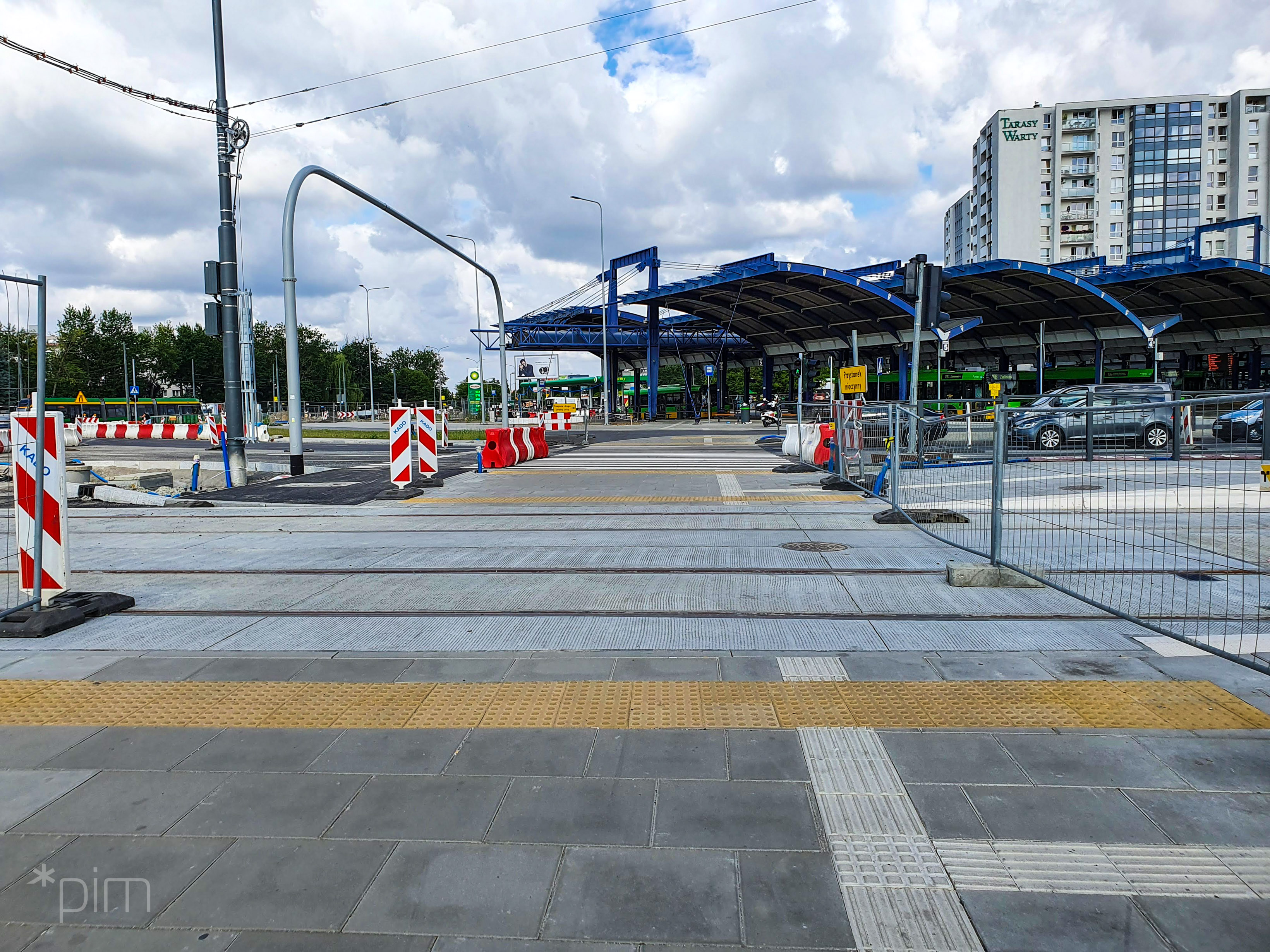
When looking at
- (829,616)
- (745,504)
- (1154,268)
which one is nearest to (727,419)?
(1154,268)

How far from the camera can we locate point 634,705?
4.23 m

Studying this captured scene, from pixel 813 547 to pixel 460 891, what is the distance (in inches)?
252

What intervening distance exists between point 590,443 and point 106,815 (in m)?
28.5

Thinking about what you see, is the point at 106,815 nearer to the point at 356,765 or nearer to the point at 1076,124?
the point at 356,765

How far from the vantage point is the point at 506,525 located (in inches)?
421

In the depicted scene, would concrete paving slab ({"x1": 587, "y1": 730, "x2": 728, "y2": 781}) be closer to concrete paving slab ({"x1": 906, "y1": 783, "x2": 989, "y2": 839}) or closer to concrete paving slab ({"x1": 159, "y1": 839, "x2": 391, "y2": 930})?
concrete paving slab ({"x1": 906, "y1": 783, "x2": 989, "y2": 839})

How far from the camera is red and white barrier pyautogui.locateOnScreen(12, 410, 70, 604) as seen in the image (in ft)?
18.3

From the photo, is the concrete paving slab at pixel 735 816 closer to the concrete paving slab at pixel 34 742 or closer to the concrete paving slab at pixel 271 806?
the concrete paving slab at pixel 271 806

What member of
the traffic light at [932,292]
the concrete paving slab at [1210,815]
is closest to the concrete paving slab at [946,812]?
the concrete paving slab at [1210,815]

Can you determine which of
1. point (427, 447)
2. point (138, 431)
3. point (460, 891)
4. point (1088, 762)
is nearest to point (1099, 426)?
point (1088, 762)

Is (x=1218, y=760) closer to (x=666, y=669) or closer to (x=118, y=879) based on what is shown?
(x=666, y=669)

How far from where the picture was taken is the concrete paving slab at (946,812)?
117 inches

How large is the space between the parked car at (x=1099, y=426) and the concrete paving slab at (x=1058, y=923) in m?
3.21

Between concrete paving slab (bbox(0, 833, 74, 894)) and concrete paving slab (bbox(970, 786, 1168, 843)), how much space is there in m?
3.24
